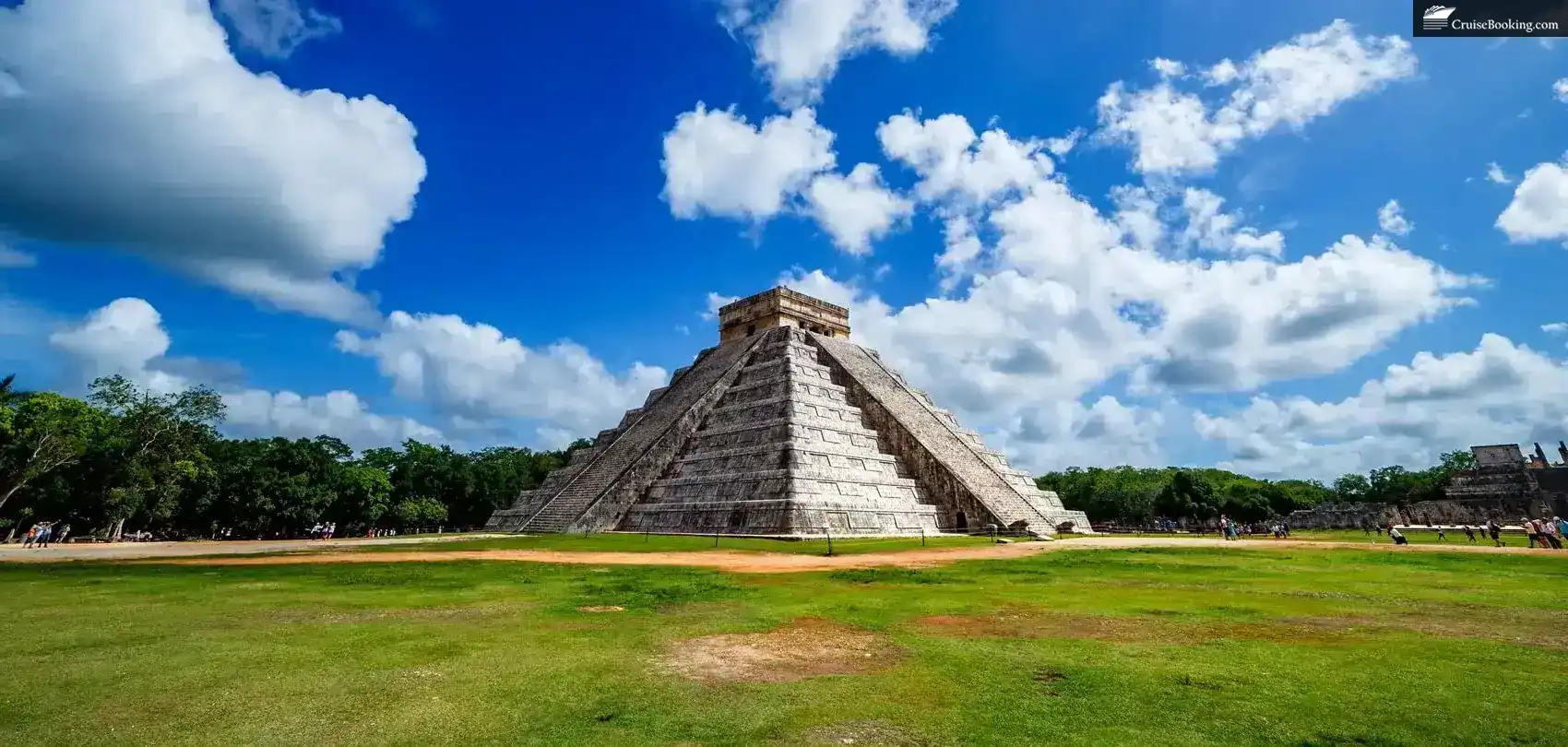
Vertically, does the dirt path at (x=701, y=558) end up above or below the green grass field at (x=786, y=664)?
below

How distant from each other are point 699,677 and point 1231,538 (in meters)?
31.2

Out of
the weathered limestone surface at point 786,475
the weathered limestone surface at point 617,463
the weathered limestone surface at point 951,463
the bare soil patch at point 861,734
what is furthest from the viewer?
the weathered limestone surface at point 617,463

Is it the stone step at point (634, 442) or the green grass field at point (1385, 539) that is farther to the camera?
the stone step at point (634, 442)

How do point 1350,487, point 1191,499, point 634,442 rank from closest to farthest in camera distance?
point 634,442, point 1191,499, point 1350,487

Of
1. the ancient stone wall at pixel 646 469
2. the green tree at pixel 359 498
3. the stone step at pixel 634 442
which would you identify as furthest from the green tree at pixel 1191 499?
the green tree at pixel 359 498

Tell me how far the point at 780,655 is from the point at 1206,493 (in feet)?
176

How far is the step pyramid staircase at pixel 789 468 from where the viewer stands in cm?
2423

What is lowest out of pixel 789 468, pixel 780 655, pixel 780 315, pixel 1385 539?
pixel 1385 539

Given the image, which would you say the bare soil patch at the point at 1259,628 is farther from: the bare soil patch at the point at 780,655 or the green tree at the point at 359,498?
the green tree at the point at 359,498

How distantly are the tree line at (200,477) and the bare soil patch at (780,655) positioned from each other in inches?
1362

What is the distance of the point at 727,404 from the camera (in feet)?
107

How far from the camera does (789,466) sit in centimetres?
2405

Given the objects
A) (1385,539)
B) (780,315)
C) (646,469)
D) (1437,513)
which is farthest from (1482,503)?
(646,469)

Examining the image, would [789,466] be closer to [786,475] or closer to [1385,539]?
[786,475]
